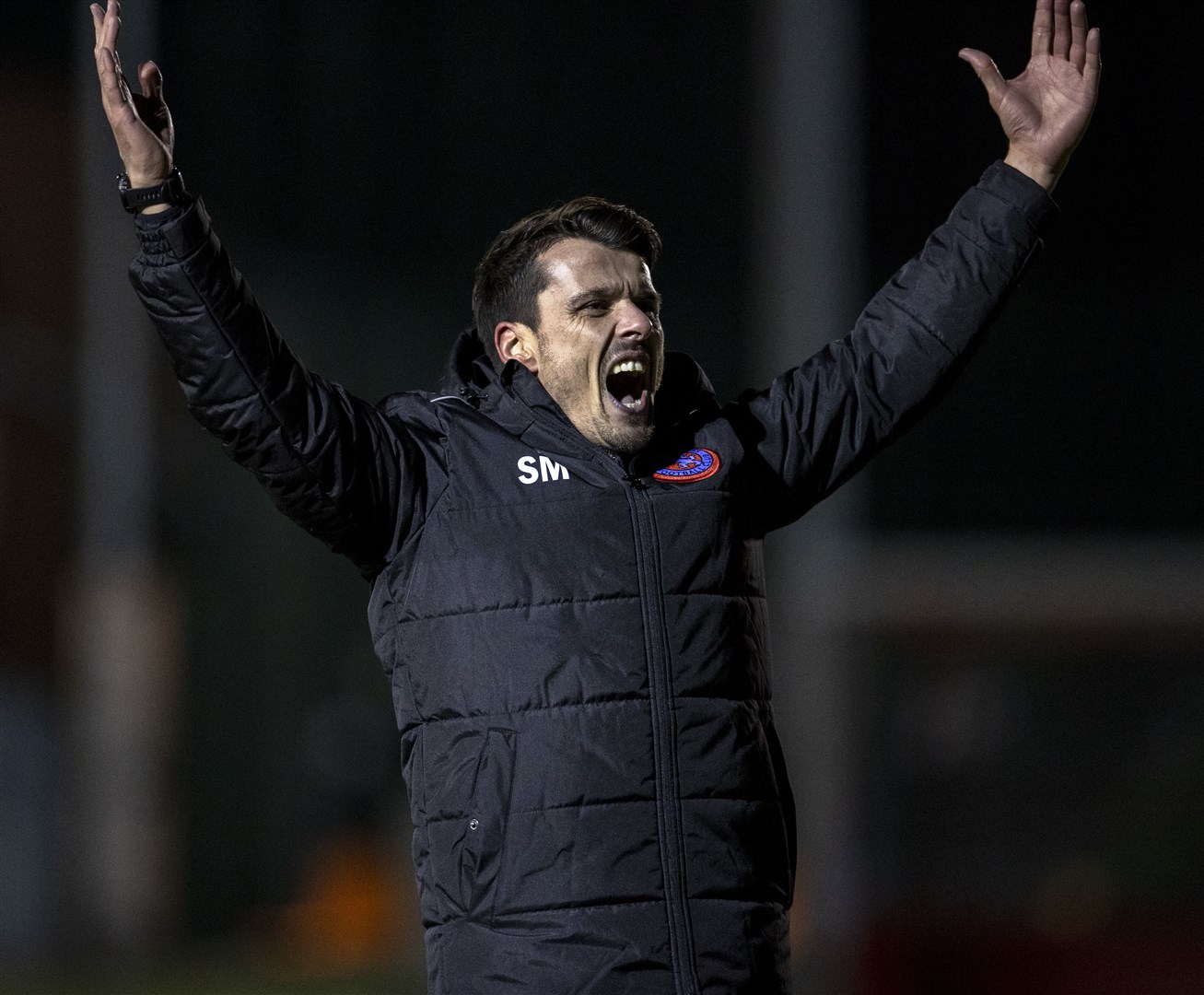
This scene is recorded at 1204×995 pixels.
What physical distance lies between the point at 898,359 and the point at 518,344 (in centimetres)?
75

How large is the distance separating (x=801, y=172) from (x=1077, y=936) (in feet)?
21.3

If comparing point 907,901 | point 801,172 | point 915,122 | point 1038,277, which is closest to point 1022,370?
point 1038,277

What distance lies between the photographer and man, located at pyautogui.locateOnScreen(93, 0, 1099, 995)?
3.09 meters

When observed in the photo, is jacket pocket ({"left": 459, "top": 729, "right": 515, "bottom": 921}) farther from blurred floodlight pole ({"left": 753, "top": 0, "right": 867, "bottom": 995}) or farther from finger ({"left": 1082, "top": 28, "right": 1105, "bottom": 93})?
blurred floodlight pole ({"left": 753, "top": 0, "right": 867, "bottom": 995})

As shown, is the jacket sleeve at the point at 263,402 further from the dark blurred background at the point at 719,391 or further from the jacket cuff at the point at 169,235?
the dark blurred background at the point at 719,391

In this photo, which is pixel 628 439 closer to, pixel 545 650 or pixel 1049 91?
pixel 545 650

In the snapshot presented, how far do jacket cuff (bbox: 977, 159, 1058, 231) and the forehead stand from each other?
0.71 metres

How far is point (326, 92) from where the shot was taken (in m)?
16.9

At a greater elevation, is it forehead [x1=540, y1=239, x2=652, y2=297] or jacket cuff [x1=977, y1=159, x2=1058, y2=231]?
jacket cuff [x1=977, y1=159, x2=1058, y2=231]

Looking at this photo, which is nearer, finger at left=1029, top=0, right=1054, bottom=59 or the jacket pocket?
the jacket pocket

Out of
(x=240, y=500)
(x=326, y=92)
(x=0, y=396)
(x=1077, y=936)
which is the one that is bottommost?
(x=1077, y=936)

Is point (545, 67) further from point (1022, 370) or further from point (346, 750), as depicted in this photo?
point (346, 750)

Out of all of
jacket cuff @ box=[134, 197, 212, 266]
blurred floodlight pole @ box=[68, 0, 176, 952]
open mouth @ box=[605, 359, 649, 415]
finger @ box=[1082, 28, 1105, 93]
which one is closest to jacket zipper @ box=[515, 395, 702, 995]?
open mouth @ box=[605, 359, 649, 415]

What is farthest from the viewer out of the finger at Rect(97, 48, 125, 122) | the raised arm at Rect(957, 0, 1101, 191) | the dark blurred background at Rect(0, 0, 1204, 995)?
the dark blurred background at Rect(0, 0, 1204, 995)
